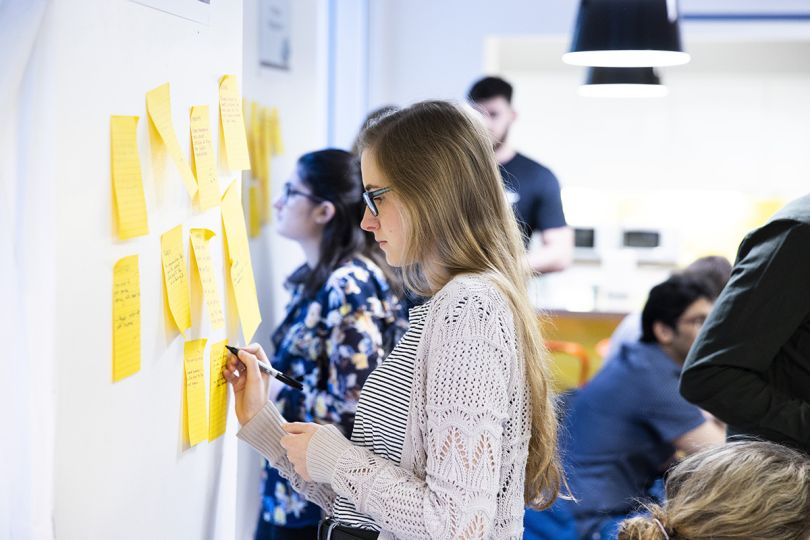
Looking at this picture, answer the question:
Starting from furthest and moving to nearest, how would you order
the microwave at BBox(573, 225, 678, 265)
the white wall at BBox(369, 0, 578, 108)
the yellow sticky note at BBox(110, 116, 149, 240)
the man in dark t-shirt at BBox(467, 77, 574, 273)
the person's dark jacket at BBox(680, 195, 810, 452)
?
the microwave at BBox(573, 225, 678, 265) < the white wall at BBox(369, 0, 578, 108) < the man in dark t-shirt at BBox(467, 77, 574, 273) < the person's dark jacket at BBox(680, 195, 810, 452) < the yellow sticky note at BBox(110, 116, 149, 240)

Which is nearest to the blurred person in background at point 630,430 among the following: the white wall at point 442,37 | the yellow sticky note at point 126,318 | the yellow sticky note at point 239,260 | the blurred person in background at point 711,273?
the blurred person in background at point 711,273

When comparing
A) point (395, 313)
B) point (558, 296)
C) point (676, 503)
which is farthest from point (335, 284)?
point (558, 296)

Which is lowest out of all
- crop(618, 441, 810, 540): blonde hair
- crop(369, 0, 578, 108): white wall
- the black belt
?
the black belt

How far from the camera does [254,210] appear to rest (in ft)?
8.80

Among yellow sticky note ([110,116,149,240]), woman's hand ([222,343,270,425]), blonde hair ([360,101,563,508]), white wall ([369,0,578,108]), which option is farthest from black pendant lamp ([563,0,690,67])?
white wall ([369,0,578,108])

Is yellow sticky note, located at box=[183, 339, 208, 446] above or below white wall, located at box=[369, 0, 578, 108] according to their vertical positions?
below

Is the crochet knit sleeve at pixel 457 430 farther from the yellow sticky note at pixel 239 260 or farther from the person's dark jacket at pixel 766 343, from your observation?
the person's dark jacket at pixel 766 343

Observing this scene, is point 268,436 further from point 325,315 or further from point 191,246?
point 325,315

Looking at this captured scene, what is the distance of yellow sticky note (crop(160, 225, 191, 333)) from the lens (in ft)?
4.39

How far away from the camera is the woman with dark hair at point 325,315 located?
7.64 ft

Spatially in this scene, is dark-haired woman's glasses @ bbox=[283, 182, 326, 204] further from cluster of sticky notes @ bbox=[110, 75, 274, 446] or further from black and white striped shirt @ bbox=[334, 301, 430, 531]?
black and white striped shirt @ bbox=[334, 301, 430, 531]

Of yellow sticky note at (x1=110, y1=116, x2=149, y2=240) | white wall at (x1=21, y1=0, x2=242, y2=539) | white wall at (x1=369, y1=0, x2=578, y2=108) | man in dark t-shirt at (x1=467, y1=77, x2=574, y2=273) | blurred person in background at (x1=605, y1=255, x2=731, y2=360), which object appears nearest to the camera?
white wall at (x1=21, y1=0, x2=242, y2=539)

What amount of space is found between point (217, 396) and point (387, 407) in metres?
0.32

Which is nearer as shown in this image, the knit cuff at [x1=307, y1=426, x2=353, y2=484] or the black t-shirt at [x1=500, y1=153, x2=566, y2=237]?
the knit cuff at [x1=307, y1=426, x2=353, y2=484]
